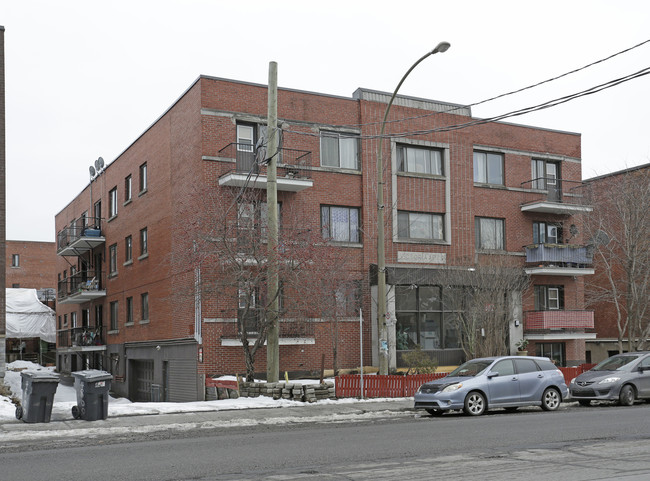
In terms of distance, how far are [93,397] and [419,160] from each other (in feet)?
62.7

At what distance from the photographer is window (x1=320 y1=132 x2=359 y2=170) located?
29.5 m

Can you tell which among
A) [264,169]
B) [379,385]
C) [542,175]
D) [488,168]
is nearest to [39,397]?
[379,385]

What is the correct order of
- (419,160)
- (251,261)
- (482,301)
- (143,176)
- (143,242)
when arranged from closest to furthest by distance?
(251,261) < (482,301) < (419,160) < (143,242) < (143,176)

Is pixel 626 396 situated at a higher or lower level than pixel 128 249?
lower

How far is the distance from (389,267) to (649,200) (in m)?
10.7

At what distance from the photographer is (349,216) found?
29906 millimetres

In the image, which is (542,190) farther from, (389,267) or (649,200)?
(389,267)

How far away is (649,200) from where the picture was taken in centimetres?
2941

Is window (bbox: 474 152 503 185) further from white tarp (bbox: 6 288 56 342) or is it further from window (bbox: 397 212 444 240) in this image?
white tarp (bbox: 6 288 56 342)

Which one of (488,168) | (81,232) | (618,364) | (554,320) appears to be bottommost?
(618,364)

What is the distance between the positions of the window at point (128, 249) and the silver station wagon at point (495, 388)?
21470mm

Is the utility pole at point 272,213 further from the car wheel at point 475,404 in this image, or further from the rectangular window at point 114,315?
the rectangular window at point 114,315

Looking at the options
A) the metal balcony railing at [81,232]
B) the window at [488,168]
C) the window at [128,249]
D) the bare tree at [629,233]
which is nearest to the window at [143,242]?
the window at [128,249]

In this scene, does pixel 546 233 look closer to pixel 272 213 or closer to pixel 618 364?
pixel 618 364
